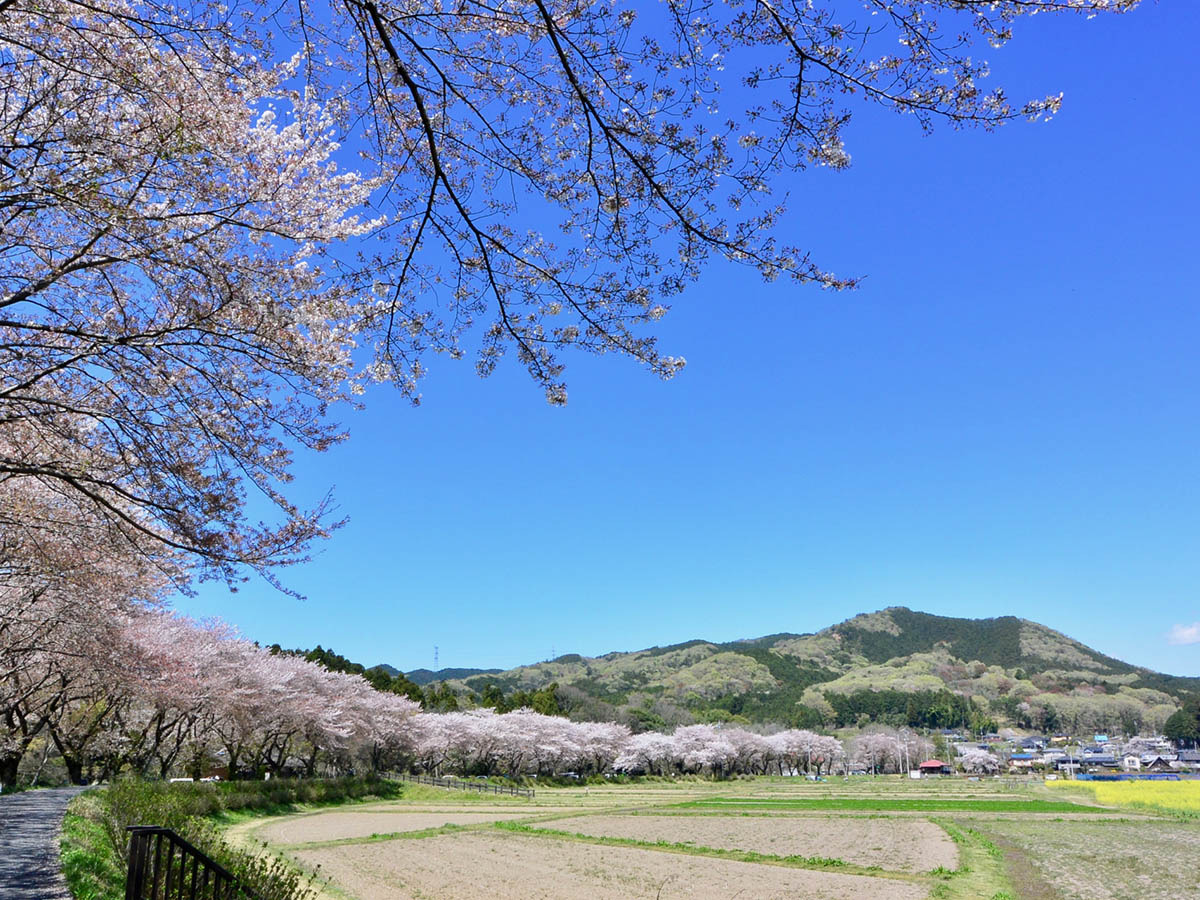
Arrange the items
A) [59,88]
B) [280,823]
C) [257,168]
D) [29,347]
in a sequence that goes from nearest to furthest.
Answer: [59,88] < [29,347] < [257,168] < [280,823]

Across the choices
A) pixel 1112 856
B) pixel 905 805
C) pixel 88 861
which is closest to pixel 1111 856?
pixel 1112 856

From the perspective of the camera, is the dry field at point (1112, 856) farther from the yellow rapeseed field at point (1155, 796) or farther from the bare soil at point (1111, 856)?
the yellow rapeseed field at point (1155, 796)

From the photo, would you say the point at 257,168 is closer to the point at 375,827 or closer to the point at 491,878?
the point at 491,878

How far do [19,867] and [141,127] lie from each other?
29.0 feet

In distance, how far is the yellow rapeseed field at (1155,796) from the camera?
36.3m

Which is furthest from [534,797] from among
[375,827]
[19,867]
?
[19,867]

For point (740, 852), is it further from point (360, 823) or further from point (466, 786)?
point (466, 786)

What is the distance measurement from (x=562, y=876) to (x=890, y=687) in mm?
154740

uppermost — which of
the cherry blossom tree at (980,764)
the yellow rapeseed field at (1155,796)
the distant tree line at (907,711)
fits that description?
the yellow rapeseed field at (1155,796)

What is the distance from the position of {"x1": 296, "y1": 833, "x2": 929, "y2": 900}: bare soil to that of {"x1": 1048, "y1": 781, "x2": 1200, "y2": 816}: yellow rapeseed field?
30057 mm

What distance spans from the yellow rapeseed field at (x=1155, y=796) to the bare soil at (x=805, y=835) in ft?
59.1

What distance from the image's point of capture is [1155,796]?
40.2 metres

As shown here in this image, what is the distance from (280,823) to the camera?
2472 centimetres

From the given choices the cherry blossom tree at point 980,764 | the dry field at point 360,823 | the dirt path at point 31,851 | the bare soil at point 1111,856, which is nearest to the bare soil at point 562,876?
the dry field at point 360,823
